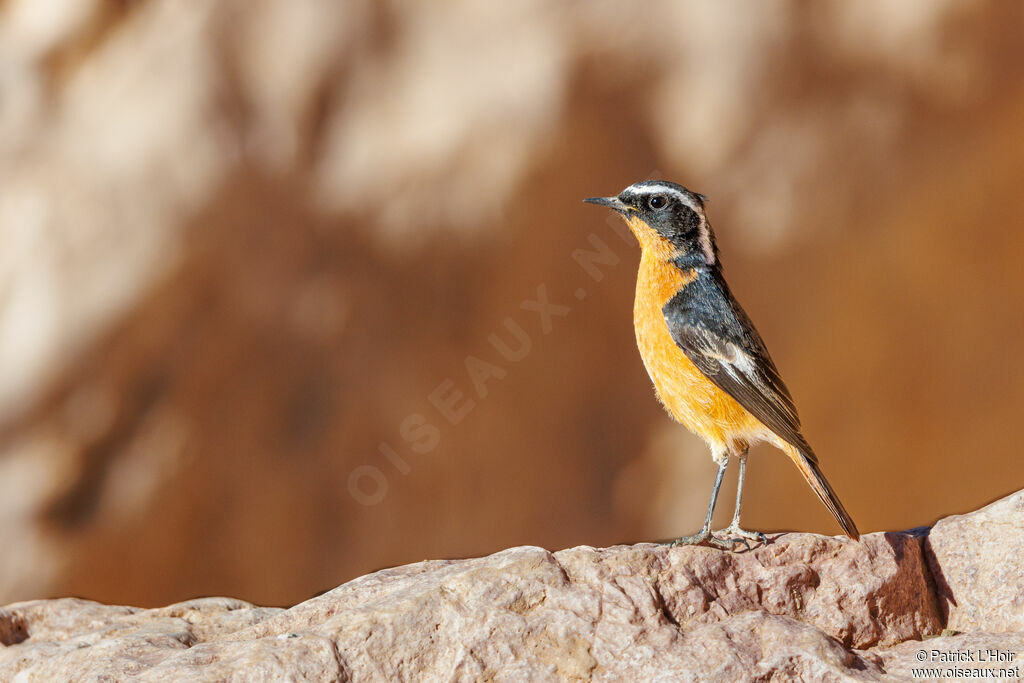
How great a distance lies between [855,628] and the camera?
299 centimetres

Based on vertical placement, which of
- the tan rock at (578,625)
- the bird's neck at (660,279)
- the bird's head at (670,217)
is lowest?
the tan rock at (578,625)

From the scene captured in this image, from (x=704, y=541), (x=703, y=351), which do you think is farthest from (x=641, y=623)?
(x=703, y=351)

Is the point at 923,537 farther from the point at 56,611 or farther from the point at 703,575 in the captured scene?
the point at 56,611

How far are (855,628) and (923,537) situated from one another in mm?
643

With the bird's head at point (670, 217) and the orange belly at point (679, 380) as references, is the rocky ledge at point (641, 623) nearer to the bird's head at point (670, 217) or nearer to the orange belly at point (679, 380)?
the orange belly at point (679, 380)

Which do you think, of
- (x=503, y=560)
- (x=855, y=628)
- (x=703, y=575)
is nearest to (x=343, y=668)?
(x=503, y=560)

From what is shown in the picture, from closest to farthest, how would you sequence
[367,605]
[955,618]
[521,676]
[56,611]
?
[521,676] < [367,605] < [955,618] < [56,611]

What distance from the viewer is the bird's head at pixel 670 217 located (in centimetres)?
351

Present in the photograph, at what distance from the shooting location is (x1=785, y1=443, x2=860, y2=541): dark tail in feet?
10.1

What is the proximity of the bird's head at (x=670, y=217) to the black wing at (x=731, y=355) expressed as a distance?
0.63 feet

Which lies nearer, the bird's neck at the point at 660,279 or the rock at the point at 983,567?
the rock at the point at 983,567

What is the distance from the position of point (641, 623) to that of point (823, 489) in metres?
0.88
